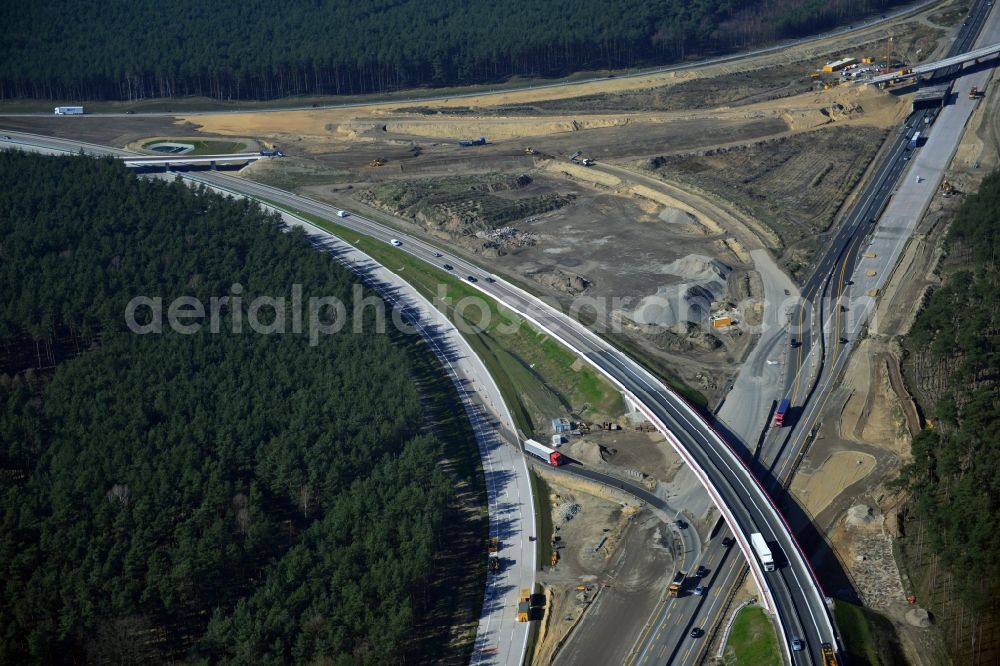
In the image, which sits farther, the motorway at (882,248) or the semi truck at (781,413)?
the motorway at (882,248)

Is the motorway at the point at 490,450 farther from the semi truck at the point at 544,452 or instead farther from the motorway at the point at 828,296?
the motorway at the point at 828,296

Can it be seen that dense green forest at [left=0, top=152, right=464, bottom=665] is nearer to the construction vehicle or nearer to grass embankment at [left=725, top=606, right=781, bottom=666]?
the construction vehicle

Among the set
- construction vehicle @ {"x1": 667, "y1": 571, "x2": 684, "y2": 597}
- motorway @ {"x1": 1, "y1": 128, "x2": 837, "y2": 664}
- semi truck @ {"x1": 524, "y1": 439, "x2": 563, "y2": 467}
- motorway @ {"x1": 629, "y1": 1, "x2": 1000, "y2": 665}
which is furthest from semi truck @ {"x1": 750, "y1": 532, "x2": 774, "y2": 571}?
semi truck @ {"x1": 524, "y1": 439, "x2": 563, "y2": 467}

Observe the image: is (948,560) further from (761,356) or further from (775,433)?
(761,356)

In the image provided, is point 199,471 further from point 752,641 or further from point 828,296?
point 828,296

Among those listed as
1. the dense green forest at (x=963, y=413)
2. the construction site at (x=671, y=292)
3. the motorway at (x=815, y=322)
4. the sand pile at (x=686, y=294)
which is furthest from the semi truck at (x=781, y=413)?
the sand pile at (x=686, y=294)

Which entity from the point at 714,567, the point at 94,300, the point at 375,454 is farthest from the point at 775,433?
the point at 94,300
